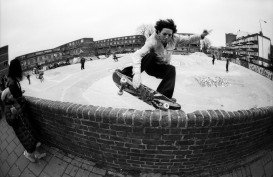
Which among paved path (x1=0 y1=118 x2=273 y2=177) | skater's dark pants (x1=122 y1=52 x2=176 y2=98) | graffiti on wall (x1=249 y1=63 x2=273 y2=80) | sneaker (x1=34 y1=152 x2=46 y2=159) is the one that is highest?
skater's dark pants (x1=122 y1=52 x2=176 y2=98)

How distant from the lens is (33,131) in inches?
176

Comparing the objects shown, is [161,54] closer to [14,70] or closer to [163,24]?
[163,24]

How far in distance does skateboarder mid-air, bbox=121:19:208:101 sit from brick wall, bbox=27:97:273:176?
92 cm

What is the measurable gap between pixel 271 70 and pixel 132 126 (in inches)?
1260

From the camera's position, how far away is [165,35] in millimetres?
3836

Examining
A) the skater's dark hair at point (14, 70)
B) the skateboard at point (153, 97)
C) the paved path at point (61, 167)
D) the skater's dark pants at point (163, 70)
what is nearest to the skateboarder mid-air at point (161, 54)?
the skater's dark pants at point (163, 70)

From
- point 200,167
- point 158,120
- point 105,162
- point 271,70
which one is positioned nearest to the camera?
point 158,120

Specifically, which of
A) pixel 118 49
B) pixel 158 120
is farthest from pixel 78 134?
pixel 118 49

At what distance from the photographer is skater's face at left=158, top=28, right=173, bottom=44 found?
150 inches

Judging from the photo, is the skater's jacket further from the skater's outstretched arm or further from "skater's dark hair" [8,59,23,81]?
"skater's dark hair" [8,59,23,81]

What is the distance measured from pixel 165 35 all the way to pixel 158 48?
30 centimetres

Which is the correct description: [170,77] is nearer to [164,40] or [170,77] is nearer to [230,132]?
[164,40]

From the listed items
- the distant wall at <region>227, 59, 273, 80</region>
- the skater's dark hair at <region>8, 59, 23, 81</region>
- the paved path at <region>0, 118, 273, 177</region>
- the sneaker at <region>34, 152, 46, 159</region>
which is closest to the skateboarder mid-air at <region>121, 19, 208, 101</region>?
the paved path at <region>0, 118, 273, 177</region>

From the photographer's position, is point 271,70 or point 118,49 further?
point 118,49
